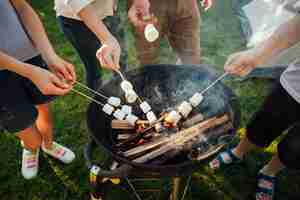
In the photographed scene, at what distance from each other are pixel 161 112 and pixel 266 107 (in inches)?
32.8

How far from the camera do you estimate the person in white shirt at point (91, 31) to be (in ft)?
7.58

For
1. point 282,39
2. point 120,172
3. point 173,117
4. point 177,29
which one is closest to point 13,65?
point 120,172

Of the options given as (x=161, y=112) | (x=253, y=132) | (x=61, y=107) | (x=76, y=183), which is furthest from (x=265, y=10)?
(x=76, y=183)

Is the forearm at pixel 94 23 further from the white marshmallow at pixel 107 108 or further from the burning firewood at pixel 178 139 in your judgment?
the burning firewood at pixel 178 139

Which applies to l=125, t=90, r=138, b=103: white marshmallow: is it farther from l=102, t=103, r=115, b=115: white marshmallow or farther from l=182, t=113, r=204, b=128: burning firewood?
l=182, t=113, r=204, b=128: burning firewood

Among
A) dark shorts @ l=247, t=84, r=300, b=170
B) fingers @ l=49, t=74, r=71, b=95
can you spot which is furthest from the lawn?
fingers @ l=49, t=74, r=71, b=95

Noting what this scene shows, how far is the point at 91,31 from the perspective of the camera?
289cm

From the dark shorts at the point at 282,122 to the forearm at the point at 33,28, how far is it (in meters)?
1.73

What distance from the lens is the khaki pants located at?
2.88 meters

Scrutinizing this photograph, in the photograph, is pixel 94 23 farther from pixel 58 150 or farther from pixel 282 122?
pixel 282 122

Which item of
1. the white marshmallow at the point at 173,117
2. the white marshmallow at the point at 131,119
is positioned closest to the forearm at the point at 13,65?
the white marshmallow at the point at 131,119

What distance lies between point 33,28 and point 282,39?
1847 mm

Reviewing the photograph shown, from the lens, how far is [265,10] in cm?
418

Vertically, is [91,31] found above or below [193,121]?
above
